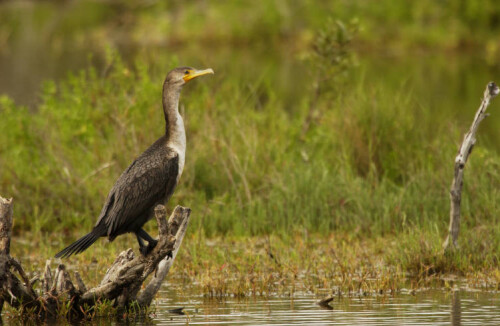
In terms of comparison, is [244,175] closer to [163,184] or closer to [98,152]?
[98,152]

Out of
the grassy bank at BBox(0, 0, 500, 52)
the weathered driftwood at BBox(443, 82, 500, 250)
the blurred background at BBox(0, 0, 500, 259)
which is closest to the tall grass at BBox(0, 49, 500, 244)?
the blurred background at BBox(0, 0, 500, 259)

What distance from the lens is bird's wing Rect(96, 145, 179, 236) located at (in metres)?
6.98

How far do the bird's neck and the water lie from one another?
4.07ft

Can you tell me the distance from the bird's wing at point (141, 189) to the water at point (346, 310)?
0.75 meters

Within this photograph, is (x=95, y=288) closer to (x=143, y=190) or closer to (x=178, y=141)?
(x=143, y=190)

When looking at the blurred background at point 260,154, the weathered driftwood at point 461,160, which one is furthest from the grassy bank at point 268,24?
the weathered driftwood at point 461,160

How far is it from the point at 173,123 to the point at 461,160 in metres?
2.42

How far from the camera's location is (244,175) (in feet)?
33.8

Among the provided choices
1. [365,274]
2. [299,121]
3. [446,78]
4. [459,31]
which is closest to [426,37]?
[459,31]


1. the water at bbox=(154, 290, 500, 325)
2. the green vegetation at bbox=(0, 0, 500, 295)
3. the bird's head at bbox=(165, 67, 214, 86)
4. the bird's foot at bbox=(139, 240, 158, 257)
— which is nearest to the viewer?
the water at bbox=(154, 290, 500, 325)

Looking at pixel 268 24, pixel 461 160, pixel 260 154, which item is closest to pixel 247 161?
pixel 260 154

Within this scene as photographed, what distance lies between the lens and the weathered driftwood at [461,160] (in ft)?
25.3

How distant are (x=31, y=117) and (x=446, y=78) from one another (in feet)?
51.1

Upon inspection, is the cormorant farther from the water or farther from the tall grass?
the tall grass
